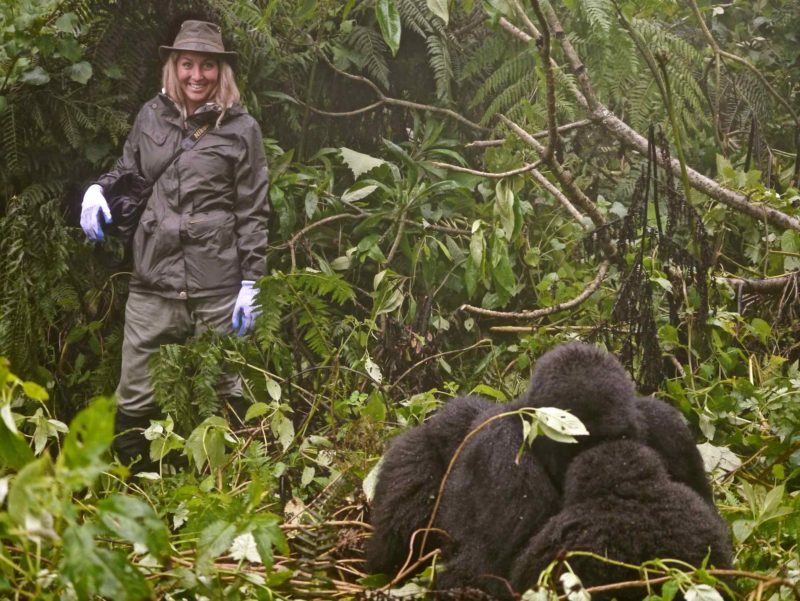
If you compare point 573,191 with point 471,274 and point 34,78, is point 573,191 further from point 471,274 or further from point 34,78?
point 34,78

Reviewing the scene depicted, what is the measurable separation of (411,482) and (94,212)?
6.89 feet

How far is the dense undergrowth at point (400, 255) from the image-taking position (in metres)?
2.93

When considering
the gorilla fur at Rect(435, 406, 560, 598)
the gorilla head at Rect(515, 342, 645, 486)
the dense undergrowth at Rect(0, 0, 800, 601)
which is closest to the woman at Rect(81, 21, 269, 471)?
the dense undergrowth at Rect(0, 0, 800, 601)

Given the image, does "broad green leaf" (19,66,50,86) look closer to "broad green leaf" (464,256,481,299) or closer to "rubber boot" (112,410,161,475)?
"rubber boot" (112,410,161,475)

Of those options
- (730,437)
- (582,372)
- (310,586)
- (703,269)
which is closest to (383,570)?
(310,586)

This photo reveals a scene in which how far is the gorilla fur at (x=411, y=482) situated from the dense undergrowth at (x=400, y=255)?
0.37 feet

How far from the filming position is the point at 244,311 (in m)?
3.94

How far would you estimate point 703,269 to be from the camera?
122 inches

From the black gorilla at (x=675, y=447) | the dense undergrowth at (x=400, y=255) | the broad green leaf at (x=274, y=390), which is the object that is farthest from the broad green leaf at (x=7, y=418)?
the broad green leaf at (x=274, y=390)

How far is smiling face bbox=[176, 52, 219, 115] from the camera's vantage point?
4.09m

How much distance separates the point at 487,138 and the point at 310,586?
3.12 m

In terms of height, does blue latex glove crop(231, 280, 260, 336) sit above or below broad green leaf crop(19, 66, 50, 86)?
below

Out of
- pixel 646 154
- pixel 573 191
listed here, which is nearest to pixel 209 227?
pixel 573 191

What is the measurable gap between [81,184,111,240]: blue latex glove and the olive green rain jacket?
64 millimetres
